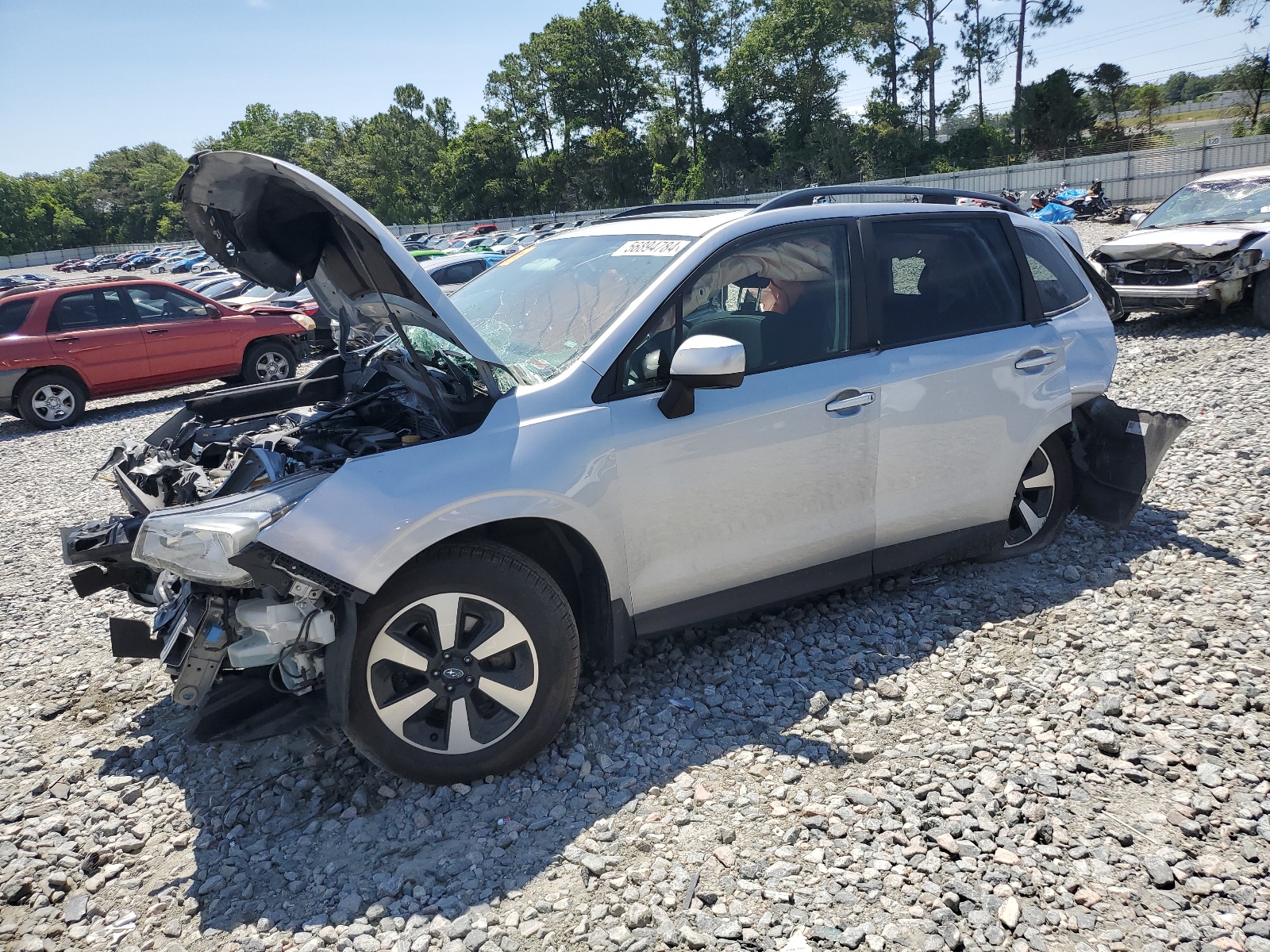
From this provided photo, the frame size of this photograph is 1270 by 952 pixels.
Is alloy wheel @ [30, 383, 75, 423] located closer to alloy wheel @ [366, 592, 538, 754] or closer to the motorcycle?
alloy wheel @ [366, 592, 538, 754]

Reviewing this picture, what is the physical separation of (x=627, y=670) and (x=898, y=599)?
1476mm

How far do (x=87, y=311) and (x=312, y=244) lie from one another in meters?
10.2

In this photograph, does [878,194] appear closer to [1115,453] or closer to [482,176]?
[1115,453]

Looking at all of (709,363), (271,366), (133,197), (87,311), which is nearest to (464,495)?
(709,363)

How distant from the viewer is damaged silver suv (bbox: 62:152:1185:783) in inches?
114

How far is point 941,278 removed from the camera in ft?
13.7

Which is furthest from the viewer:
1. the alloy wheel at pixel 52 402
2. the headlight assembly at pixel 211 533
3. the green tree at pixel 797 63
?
the green tree at pixel 797 63

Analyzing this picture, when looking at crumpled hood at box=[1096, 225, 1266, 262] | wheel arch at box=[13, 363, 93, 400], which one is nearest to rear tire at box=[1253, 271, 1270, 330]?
crumpled hood at box=[1096, 225, 1266, 262]

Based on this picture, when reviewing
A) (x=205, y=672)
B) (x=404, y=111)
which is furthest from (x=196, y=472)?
(x=404, y=111)

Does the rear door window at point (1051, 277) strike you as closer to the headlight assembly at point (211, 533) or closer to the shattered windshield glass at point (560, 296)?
the shattered windshield glass at point (560, 296)

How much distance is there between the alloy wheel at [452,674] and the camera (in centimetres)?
297

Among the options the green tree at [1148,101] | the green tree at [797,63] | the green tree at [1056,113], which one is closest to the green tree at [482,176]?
the green tree at [797,63]

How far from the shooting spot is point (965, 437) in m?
4.10

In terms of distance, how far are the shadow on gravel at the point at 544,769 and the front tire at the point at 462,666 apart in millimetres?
195
